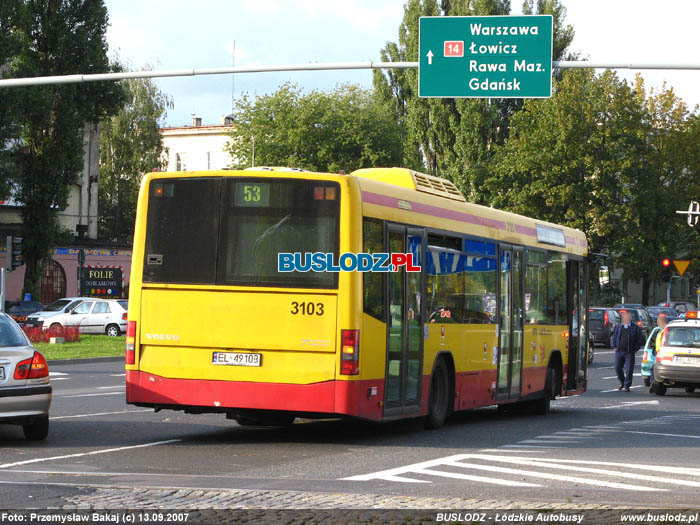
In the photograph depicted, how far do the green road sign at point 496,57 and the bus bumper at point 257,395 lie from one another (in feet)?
25.3

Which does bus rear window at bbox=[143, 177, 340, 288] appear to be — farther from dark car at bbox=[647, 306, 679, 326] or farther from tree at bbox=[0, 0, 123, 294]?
dark car at bbox=[647, 306, 679, 326]

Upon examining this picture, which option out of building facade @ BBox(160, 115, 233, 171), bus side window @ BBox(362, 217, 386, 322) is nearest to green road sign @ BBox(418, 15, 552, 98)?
bus side window @ BBox(362, 217, 386, 322)

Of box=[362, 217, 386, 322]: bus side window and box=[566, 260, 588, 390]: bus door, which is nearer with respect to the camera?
box=[362, 217, 386, 322]: bus side window

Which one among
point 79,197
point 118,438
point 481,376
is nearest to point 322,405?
point 118,438

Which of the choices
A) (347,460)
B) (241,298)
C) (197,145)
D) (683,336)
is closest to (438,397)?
(241,298)

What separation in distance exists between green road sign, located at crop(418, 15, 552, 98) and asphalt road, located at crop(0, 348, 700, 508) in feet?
17.3

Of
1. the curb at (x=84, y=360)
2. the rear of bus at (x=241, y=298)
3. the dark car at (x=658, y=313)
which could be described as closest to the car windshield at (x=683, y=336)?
the curb at (x=84, y=360)

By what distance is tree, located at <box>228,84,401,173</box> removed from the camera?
71000 mm

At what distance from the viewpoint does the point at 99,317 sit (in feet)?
154

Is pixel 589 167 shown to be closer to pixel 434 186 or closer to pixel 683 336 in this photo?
pixel 683 336

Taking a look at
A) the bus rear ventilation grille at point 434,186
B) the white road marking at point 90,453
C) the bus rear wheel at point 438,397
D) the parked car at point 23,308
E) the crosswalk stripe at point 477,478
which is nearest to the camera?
the crosswalk stripe at point 477,478

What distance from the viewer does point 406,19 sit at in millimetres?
76250

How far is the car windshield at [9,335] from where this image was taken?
13.4m

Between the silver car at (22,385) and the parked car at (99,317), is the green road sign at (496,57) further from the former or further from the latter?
the parked car at (99,317)
